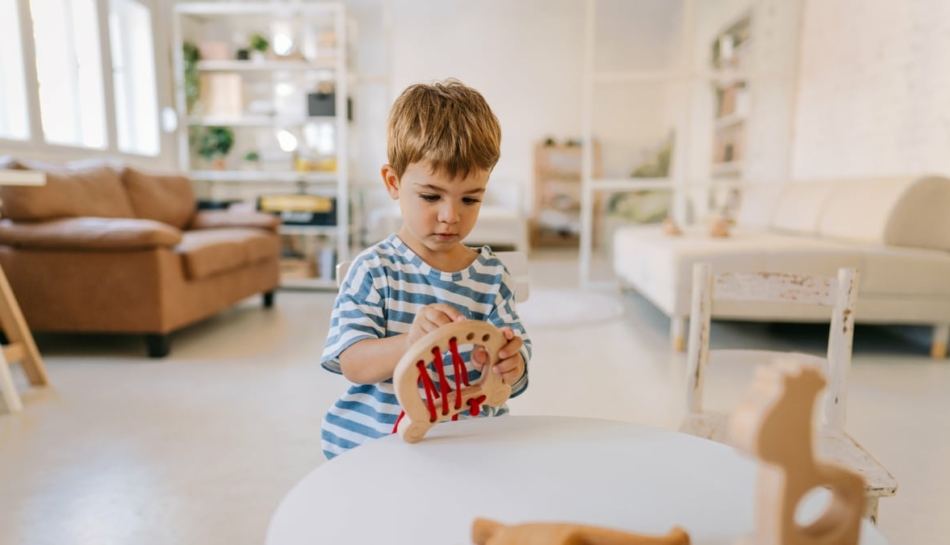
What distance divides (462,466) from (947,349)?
3289 millimetres

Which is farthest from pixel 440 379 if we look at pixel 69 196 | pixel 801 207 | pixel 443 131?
pixel 801 207

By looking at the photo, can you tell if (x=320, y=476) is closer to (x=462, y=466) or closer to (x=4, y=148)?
(x=462, y=466)

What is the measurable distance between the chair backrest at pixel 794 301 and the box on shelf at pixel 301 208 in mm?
3541

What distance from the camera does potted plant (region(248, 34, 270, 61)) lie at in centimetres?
439

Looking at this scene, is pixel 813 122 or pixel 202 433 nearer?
pixel 202 433

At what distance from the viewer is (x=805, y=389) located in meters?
0.37

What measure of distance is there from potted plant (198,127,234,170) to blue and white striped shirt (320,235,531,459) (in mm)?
4160

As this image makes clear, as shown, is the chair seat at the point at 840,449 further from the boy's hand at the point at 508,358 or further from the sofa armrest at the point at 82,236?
the sofa armrest at the point at 82,236

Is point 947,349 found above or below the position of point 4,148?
below

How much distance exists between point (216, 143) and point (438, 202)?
14.2 feet

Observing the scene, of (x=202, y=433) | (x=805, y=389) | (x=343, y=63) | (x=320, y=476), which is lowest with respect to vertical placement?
(x=202, y=433)

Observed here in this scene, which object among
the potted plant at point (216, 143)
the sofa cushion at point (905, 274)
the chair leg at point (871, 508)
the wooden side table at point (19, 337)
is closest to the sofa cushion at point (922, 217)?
the sofa cushion at point (905, 274)

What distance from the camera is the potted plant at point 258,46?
4.39m

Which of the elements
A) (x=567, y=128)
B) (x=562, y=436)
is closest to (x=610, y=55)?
(x=567, y=128)
